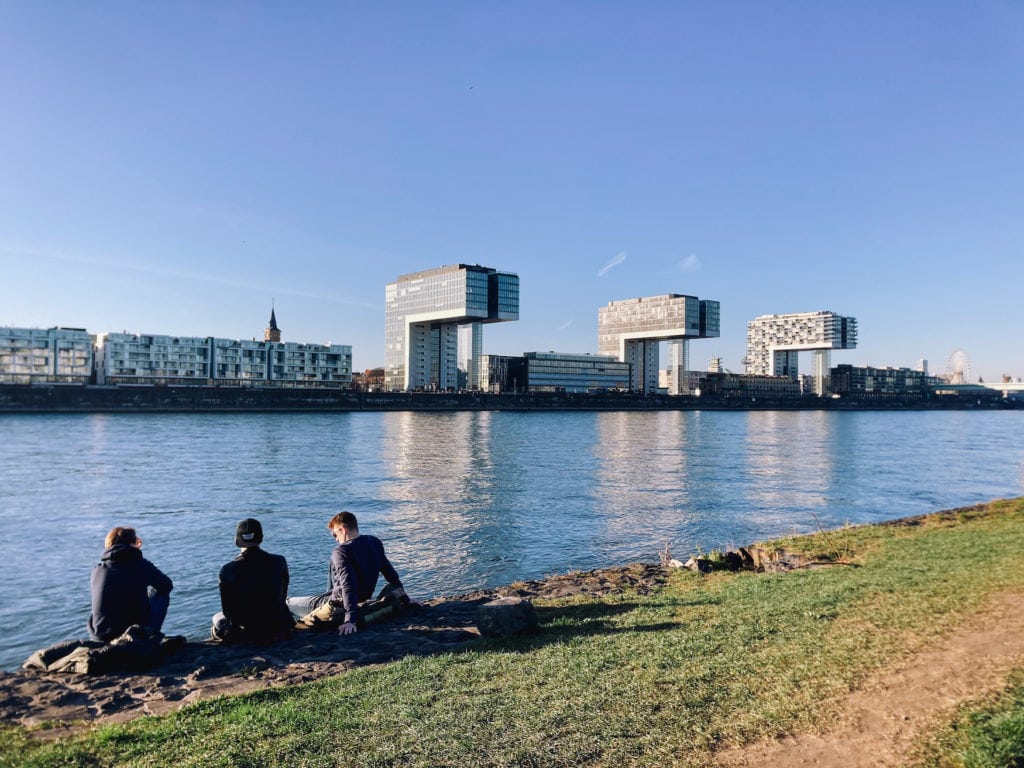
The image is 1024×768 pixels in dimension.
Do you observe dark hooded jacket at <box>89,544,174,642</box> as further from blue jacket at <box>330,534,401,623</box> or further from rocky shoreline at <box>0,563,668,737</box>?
blue jacket at <box>330,534,401,623</box>

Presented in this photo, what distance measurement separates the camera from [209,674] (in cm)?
908

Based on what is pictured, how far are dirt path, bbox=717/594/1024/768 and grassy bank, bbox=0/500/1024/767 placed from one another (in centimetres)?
25

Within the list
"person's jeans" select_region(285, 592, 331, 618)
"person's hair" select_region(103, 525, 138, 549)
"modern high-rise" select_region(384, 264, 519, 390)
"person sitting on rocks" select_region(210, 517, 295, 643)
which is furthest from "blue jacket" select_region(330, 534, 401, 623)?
"modern high-rise" select_region(384, 264, 519, 390)

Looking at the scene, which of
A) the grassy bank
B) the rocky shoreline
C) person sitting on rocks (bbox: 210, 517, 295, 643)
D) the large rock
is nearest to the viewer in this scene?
the grassy bank

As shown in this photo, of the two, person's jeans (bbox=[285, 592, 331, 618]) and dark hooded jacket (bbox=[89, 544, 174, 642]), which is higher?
dark hooded jacket (bbox=[89, 544, 174, 642])

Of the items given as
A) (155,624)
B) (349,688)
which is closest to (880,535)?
(349,688)

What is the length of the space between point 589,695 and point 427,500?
89.8 ft

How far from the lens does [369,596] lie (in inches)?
458

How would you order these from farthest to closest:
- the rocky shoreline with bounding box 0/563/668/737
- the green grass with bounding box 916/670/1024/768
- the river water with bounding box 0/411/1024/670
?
the river water with bounding box 0/411/1024/670 → the rocky shoreline with bounding box 0/563/668/737 → the green grass with bounding box 916/670/1024/768

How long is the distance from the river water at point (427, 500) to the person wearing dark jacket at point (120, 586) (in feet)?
16.3

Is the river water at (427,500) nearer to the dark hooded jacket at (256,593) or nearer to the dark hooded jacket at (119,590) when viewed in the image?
the dark hooded jacket at (256,593)

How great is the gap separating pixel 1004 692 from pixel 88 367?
578ft

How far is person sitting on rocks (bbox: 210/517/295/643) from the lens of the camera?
9.83 m

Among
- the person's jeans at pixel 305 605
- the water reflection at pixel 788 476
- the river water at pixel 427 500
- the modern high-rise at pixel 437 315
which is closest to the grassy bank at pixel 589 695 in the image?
the person's jeans at pixel 305 605
